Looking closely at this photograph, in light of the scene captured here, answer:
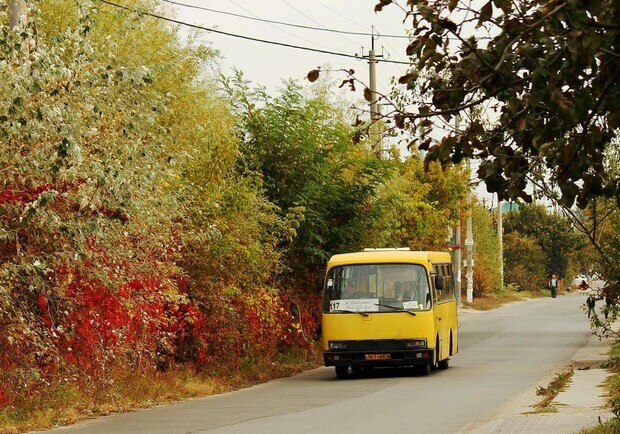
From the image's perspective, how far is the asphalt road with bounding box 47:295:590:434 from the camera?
654 inches

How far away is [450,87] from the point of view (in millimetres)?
7559

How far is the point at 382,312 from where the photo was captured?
26453 mm

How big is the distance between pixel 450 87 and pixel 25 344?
443 inches

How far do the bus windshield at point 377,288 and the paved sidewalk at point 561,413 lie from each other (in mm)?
3190

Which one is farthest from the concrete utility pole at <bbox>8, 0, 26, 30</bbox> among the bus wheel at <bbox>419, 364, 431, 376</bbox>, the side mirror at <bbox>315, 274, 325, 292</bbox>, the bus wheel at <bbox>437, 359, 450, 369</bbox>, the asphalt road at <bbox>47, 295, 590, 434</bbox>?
the bus wheel at <bbox>437, 359, 450, 369</bbox>

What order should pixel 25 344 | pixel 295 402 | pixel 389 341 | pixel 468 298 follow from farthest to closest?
pixel 468 298, pixel 389 341, pixel 295 402, pixel 25 344

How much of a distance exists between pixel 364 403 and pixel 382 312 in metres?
6.35

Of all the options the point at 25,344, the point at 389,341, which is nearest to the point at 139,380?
the point at 25,344

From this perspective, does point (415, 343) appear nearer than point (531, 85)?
No

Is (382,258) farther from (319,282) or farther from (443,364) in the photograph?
(319,282)

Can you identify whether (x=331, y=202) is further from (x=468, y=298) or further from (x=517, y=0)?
(x=468, y=298)

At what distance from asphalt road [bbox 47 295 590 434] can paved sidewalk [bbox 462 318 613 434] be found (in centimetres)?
30

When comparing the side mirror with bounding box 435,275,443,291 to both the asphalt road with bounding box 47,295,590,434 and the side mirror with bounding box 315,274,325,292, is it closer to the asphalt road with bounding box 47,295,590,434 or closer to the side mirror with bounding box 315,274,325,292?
the asphalt road with bounding box 47,295,590,434

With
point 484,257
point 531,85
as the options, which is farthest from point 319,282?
point 484,257
